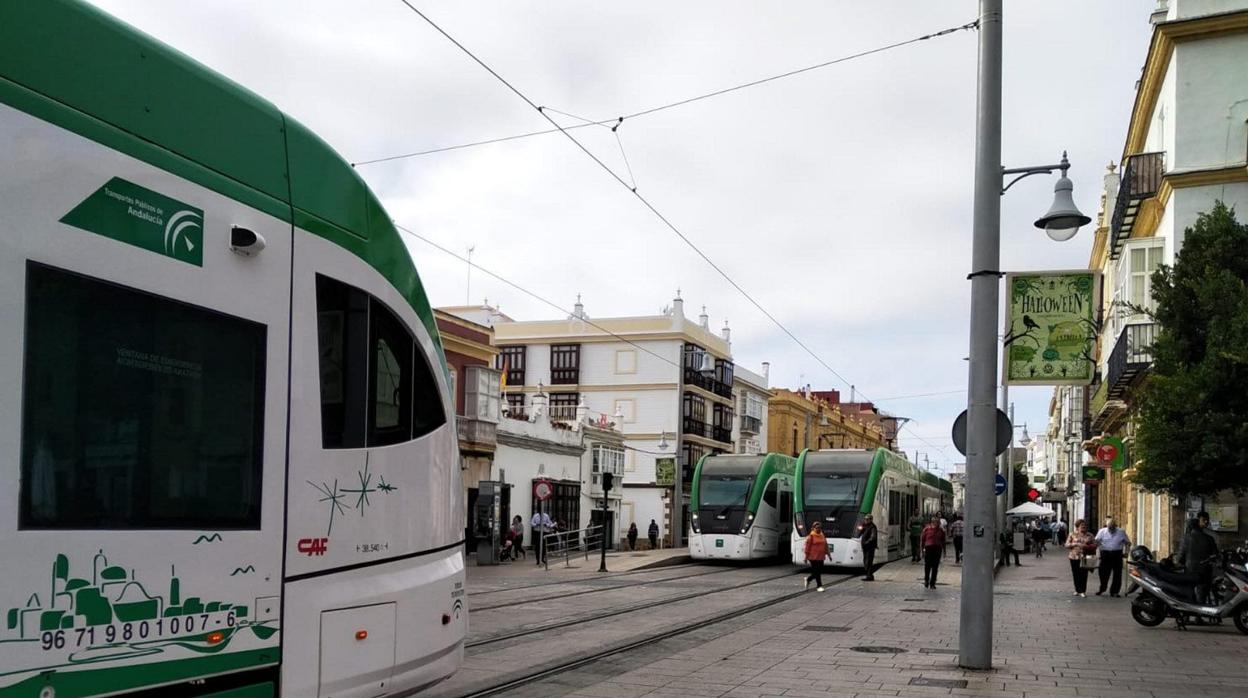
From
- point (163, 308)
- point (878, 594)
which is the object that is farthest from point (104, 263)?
point (878, 594)

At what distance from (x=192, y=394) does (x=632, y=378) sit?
62.9 m

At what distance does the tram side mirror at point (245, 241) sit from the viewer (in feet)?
17.7

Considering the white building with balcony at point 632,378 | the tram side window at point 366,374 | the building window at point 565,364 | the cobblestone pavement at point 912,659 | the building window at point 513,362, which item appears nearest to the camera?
the tram side window at point 366,374

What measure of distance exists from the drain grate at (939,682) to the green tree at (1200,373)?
34.9ft

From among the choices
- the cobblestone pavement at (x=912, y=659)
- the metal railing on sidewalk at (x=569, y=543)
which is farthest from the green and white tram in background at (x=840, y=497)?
the cobblestone pavement at (x=912, y=659)

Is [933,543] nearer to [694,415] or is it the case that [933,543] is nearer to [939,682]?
[939,682]

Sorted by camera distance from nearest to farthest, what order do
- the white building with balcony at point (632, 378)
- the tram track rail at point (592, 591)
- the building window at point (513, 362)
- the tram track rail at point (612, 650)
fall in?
the tram track rail at point (612, 650)
the tram track rail at point (592, 591)
the white building with balcony at point (632, 378)
the building window at point (513, 362)

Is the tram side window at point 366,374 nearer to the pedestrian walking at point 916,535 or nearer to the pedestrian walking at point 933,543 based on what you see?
the pedestrian walking at point 933,543

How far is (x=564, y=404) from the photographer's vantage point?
68.1 m

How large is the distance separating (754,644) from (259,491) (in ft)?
32.3

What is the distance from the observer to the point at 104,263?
461 centimetres

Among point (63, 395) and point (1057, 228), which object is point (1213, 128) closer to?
point (1057, 228)

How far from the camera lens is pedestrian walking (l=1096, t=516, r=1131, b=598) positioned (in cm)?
2319

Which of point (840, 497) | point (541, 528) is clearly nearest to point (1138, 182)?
point (840, 497)
